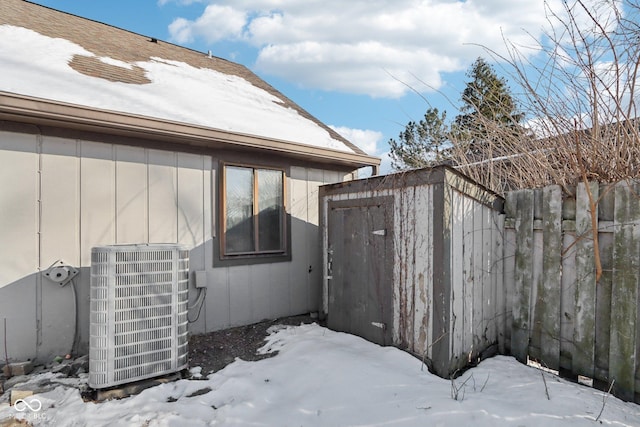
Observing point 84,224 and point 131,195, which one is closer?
point 84,224

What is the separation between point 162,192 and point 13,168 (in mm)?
1286

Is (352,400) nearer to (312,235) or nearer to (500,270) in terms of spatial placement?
(500,270)

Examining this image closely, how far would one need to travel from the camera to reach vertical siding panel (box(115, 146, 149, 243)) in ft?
12.2

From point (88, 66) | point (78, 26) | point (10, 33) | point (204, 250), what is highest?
point (78, 26)

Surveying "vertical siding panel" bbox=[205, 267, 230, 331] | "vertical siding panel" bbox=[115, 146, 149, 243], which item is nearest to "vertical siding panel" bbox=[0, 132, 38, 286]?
"vertical siding panel" bbox=[115, 146, 149, 243]

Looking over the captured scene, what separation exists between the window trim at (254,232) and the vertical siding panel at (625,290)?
3.52m

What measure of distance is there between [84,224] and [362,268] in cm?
286

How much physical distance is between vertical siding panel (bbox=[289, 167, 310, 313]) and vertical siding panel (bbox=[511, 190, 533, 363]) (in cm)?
278

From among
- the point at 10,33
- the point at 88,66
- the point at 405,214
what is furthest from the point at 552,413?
the point at 10,33

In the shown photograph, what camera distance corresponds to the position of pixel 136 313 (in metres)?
2.92

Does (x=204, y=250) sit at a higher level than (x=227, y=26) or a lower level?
lower

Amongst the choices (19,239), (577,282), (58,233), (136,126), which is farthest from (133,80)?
(577,282)

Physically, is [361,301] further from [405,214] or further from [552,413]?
[552,413]

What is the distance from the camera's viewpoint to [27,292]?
322cm
